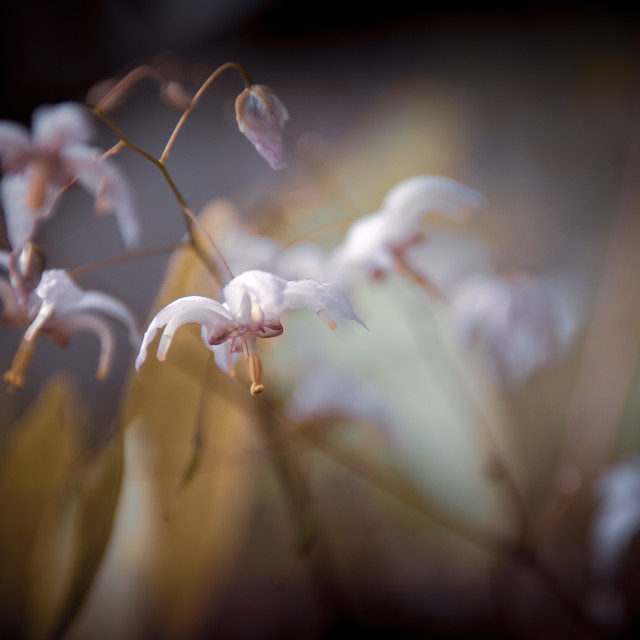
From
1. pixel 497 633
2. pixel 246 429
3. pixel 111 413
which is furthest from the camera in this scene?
pixel 111 413

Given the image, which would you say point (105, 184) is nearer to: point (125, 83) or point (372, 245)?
point (125, 83)

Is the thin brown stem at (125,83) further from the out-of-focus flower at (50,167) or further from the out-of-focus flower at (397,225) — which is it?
the out-of-focus flower at (397,225)

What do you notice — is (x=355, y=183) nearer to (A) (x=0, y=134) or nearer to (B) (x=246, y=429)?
(B) (x=246, y=429)

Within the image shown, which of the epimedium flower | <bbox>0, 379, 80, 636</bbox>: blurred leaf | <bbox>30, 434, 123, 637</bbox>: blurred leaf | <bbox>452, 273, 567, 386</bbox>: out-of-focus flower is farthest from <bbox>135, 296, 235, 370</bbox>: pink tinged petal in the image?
<bbox>452, 273, 567, 386</bbox>: out-of-focus flower

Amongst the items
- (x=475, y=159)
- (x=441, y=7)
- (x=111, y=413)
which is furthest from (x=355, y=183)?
(x=111, y=413)

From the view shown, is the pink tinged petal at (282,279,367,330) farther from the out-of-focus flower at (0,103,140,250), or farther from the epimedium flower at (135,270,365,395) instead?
the out-of-focus flower at (0,103,140,250)

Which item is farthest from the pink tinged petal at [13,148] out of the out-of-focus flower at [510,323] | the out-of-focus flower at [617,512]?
the out-of-focus flower at [617,512]
